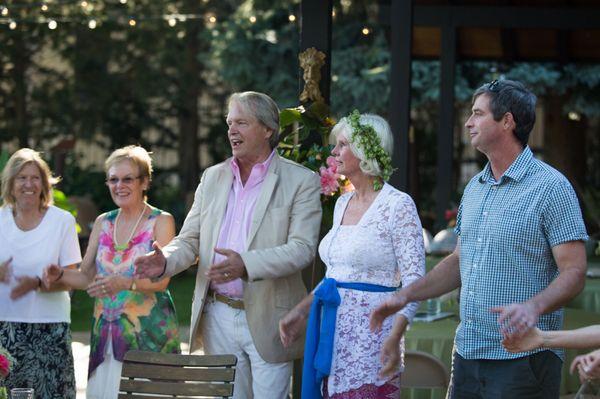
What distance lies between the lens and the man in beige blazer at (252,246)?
200 inches

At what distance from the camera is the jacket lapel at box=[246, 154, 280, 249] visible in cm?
512

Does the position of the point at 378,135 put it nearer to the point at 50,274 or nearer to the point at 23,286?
the point at 50,274

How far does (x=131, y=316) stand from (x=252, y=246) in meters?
0.81

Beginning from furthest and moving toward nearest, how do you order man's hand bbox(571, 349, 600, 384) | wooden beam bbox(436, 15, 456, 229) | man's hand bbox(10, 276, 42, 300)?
wooden beam bbox(436, 15, 456, 229) < man's hand bbox(10, 276, 42, 300) < man's hand bbox(571, 349, 600, 384)

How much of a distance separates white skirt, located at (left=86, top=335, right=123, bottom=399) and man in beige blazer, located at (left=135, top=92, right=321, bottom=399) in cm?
48

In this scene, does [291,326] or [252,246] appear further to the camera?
[252,246]

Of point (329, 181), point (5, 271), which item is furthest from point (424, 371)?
point (5, 271)

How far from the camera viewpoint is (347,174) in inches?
189

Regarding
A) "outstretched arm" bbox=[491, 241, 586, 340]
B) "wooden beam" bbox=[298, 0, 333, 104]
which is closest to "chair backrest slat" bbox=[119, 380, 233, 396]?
"outstretched arm" bbox=[491, 241, 586, 340]

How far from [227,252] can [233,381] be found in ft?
1.65

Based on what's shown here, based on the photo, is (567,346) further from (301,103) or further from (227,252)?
(301,103)

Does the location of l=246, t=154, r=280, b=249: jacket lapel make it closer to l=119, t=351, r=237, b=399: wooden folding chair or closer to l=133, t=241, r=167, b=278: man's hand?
l=133, t=241, r=167, b=278: man's hand

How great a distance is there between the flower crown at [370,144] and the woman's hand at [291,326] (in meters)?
0.59

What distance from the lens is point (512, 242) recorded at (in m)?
4.08
